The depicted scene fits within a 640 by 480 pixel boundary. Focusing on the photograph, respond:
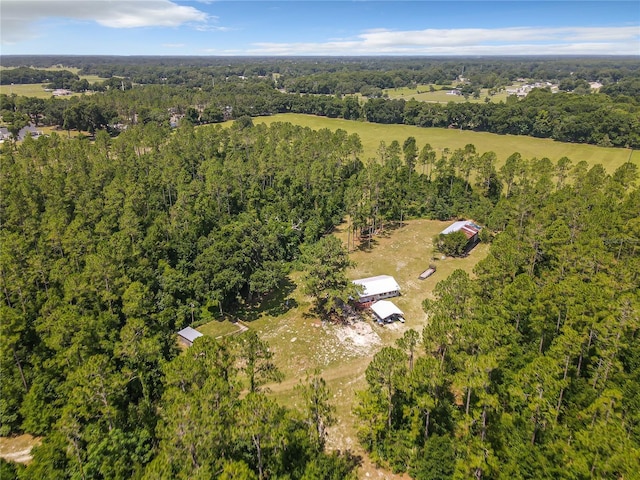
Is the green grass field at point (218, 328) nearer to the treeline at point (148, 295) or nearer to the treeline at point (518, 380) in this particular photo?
the treeline at point (148, 295)

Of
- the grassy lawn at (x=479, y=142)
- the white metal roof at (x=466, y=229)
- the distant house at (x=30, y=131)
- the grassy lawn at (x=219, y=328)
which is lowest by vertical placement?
the grassy lawn at (x=219, y=328)

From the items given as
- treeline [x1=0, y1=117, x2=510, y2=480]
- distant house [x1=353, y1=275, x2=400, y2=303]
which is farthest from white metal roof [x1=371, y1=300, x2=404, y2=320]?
treeline [x1=0, y1=117, x2=510, y2=480]

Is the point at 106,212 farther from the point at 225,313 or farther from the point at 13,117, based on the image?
the point at 13,117

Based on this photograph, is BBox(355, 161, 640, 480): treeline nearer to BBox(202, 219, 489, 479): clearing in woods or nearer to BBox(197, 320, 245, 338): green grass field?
BBox(202, 219, 489, 479): clearing in woods

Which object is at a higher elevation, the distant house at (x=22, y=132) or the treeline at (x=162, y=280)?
the distant house at (x=22, y=132)

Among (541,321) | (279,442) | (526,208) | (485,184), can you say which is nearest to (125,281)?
(279,442)

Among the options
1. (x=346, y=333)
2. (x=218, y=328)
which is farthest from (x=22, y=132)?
(x=346, y=333)

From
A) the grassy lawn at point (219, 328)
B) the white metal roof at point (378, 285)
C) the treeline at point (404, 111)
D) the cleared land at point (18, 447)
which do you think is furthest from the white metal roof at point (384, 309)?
the treeline at point (404, 111)
